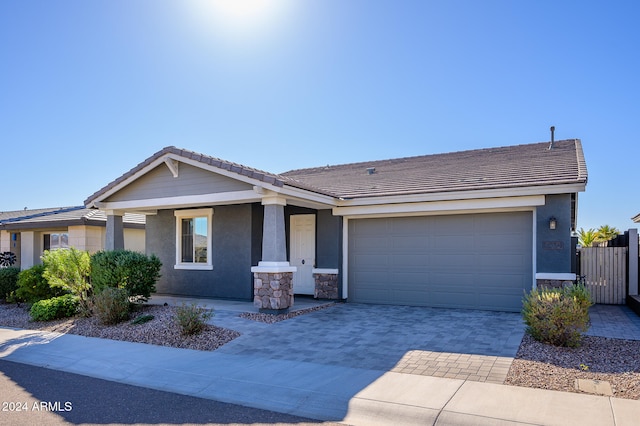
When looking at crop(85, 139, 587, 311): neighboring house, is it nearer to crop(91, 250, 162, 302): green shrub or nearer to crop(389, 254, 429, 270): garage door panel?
crop(389, 254, 429, 270): garage door panel

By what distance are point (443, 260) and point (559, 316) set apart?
474 centimetres

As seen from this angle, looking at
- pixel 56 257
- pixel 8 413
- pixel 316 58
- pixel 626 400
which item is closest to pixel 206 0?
pixel 316 58

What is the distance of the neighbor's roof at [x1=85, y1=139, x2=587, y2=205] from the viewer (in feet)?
36.2

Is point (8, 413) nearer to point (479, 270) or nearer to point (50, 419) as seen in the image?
point (50, 419)

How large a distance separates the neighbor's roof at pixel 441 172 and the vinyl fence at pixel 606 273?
2.82m

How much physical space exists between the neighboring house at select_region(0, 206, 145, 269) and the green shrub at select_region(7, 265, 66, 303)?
484cm

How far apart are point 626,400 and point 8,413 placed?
23.1 ft

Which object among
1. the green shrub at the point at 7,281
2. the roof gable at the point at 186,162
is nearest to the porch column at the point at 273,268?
the roof gable at the point at 186,162

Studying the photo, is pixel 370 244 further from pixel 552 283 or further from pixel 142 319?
pixel 142 319

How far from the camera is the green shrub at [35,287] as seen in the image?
12.7 metres

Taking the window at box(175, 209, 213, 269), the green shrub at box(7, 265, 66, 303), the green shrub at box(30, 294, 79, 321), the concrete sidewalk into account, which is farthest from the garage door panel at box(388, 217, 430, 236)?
the green shrub at box(7, 265, 66, 303)

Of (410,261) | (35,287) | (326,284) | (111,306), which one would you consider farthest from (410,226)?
(35,287)

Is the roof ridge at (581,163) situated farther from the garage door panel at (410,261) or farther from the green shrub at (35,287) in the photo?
the green shrub at (35,287)

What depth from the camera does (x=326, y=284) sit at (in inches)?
523
